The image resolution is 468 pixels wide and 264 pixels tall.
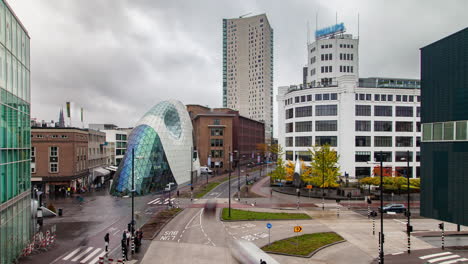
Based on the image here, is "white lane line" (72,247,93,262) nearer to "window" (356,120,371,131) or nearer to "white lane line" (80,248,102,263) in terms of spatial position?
"white lane line" (80,248,102,263)

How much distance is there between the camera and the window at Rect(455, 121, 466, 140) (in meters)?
21.9

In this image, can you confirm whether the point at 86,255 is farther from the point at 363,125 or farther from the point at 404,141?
the point at 404,141

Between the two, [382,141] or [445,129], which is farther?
[382,141]

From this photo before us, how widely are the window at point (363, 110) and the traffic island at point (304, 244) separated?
158 ft

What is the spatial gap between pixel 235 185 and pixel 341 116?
2822 centimetres

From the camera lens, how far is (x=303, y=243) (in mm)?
28750

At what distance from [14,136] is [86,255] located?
420 inches

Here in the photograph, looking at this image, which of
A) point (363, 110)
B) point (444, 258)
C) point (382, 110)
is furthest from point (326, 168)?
point (444, 258)

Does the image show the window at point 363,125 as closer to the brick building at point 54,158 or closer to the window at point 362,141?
the window at point 362,141

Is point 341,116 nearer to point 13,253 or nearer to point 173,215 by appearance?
point 173,215

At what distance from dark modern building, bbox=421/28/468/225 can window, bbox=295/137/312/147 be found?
5101 cm

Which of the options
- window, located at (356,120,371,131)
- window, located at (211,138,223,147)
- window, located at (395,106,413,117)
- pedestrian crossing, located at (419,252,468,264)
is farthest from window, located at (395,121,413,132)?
pedestrian crossing, located at (419,252,468,264)

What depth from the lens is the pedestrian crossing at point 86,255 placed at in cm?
2530

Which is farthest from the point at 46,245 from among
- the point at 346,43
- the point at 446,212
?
the point at 346,43
